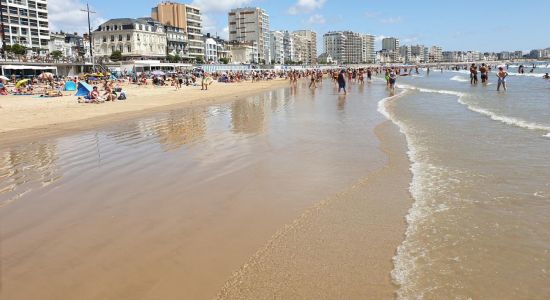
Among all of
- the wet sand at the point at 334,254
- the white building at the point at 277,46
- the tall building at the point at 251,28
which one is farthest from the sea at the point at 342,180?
the white building at the point at 277,46

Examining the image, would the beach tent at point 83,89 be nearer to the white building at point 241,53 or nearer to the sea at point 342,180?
the sea at point 342,180

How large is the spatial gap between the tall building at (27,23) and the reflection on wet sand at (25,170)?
7776cm

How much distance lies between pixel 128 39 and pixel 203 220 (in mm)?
100960

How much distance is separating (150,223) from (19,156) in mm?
5732

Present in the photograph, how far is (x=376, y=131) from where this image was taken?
1142cm

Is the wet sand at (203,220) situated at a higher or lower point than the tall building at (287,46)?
lower

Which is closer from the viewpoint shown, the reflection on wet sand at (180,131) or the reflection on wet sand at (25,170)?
the reflection on wet sand at (25,170)

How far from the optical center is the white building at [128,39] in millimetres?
97125

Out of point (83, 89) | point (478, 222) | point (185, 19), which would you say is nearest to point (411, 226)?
point (478, 222)

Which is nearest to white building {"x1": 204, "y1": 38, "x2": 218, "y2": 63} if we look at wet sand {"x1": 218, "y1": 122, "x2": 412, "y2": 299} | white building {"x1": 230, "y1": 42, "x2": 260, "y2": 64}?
white building {"x1": 230, "y1": 42, "x2": 260, "y2": 64}

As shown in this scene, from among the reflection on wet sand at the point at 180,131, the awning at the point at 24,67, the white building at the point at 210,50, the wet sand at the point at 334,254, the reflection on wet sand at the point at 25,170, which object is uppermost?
the white building at the point at 210,50

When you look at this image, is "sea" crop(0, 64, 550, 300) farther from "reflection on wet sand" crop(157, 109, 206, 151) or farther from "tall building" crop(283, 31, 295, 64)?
"tall building" crop(283, 31, 295, 64)

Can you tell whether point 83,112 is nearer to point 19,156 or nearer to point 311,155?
point 19,156

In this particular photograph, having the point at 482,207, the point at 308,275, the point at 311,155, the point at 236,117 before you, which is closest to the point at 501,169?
the point at 482,207
